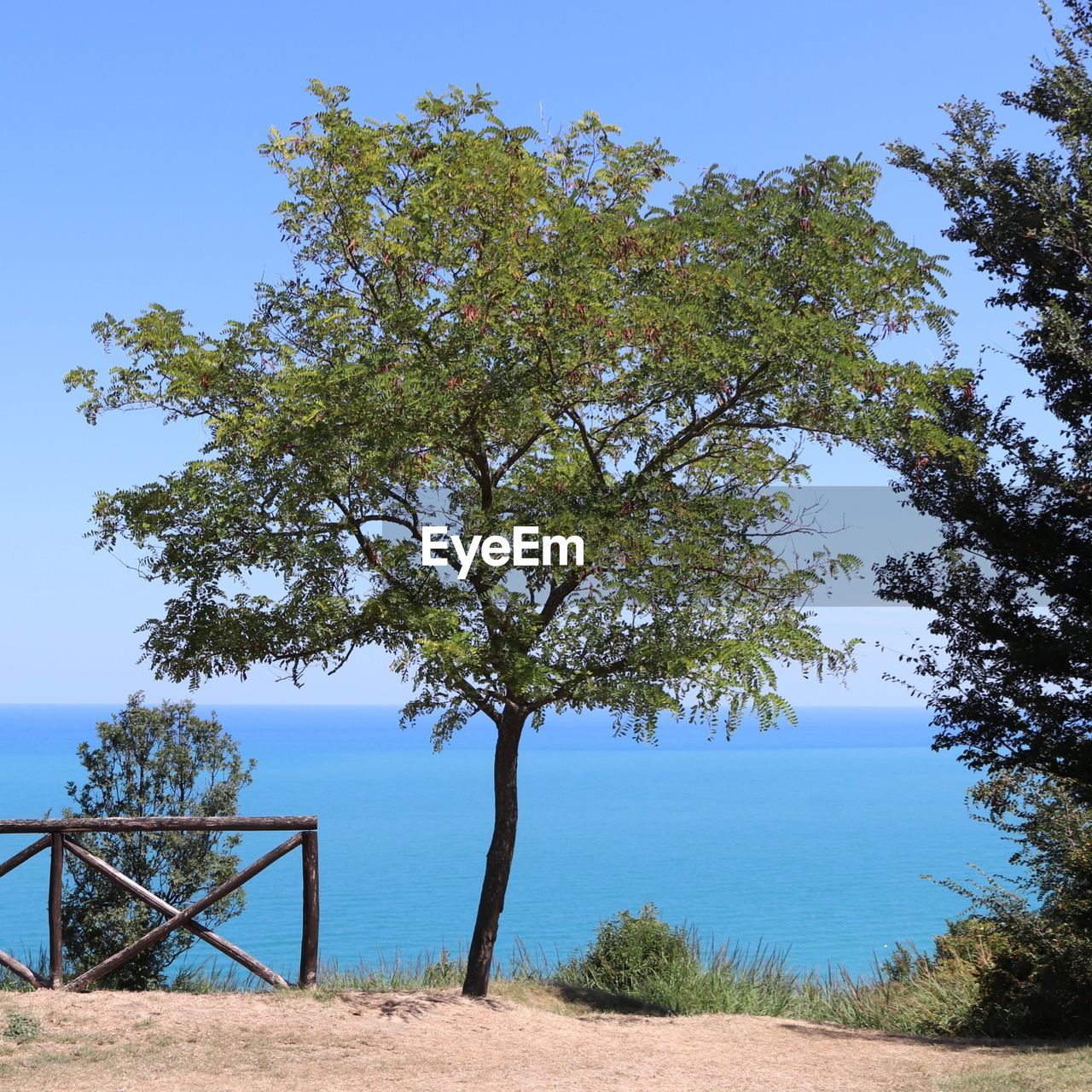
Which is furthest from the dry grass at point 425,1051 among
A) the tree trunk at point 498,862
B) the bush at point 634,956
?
the bush at point 634,956

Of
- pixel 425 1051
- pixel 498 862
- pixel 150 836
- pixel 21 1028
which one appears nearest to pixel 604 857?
pixel 150 836

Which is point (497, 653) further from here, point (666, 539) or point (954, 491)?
point (954, 491)

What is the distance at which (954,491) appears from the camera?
45.6ft

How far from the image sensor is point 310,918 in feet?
41.6

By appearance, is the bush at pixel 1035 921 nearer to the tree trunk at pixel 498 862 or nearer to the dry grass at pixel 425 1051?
the dry grass at pixel 425 1051

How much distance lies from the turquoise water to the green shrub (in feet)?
9.79

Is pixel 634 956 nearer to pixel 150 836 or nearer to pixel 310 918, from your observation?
pixel 310 918

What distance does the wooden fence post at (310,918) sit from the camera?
12680 mm

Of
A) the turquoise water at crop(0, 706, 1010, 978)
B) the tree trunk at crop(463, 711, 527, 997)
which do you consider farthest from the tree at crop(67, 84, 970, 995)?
the turquoise water at crop(0, 706, 1010, 978)

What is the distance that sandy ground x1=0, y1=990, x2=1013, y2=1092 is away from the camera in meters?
9.84

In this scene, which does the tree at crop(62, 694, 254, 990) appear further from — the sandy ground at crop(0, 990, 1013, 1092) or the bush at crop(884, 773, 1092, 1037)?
the bush at crop(884, 773, 1092, 1037)

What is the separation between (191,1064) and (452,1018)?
3.12 metres

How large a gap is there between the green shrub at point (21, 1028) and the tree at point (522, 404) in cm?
461

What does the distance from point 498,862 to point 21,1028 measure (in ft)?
18.4
